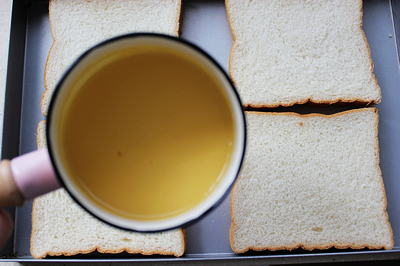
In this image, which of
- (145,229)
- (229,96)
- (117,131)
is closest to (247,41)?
(229,96)

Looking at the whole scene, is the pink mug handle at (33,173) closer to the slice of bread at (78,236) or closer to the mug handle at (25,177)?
the mug handle at (25,177)

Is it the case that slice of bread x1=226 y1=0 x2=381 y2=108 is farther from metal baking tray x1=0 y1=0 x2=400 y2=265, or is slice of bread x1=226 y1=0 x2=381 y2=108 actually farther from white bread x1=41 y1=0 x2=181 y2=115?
white bread x1=41 y1=0 x2=181 y2=115

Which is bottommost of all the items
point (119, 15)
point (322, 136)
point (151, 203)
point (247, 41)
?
point (151, 203)

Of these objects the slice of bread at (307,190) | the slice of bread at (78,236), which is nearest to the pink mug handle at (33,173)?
the slice of bread at (78,236)

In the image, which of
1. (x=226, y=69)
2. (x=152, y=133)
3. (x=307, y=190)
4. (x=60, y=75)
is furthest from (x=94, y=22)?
(x=307, y=190)

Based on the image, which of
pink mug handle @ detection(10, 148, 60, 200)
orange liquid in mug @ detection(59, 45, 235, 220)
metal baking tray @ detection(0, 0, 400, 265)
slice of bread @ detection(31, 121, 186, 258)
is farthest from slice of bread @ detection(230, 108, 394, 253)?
pink mug handle @ detection(10, 148, 60, 200)

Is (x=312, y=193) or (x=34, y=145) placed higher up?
(x=34, y=145)

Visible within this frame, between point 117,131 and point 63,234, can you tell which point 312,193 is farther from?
point 63,234
